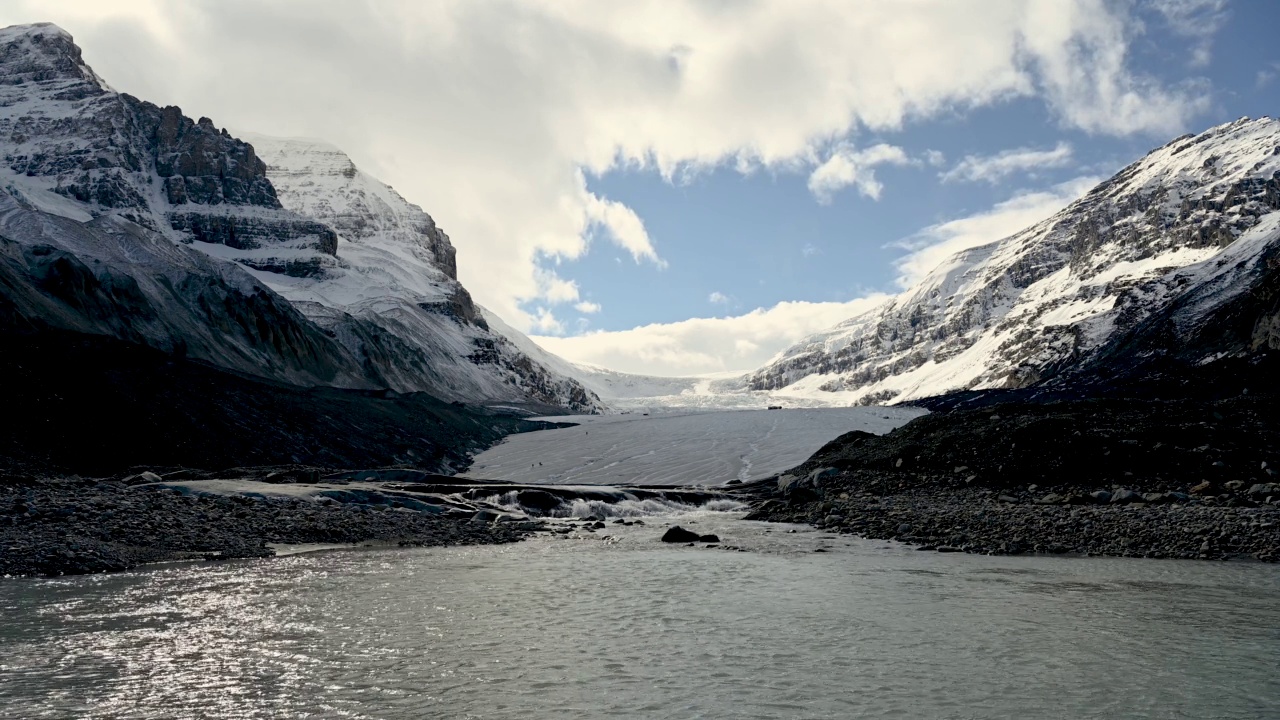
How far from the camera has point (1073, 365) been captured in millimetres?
199125

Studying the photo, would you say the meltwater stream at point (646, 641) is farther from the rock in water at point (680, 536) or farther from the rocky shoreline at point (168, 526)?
the rock in water at point (680, 536)

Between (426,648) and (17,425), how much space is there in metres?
32.5

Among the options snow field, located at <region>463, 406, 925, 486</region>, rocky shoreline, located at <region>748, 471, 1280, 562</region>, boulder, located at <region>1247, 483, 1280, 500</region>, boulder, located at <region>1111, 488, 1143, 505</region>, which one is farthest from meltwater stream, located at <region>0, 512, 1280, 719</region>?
snow field, located at <region>463, 406, 925, 486</region>

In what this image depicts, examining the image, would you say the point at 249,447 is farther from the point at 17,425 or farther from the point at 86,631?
the point at 86,631

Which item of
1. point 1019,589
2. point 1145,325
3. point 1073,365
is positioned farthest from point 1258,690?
point 1073,365

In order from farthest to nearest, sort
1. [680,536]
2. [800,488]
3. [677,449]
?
[677,449], [800,488], [680,536]

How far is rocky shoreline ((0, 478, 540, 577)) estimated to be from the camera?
20.3m

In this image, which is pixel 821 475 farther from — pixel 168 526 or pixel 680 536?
pixel 168 526

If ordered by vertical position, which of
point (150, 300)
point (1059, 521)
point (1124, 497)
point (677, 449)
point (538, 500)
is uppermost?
point (150, 300)

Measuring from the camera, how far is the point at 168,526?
24438 mm

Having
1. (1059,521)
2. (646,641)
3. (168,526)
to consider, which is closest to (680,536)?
(1059,521)

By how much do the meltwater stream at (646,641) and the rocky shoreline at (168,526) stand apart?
2027 mm

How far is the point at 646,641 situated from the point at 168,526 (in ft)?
55.7

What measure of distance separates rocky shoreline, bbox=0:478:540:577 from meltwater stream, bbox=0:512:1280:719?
2.03 meters
